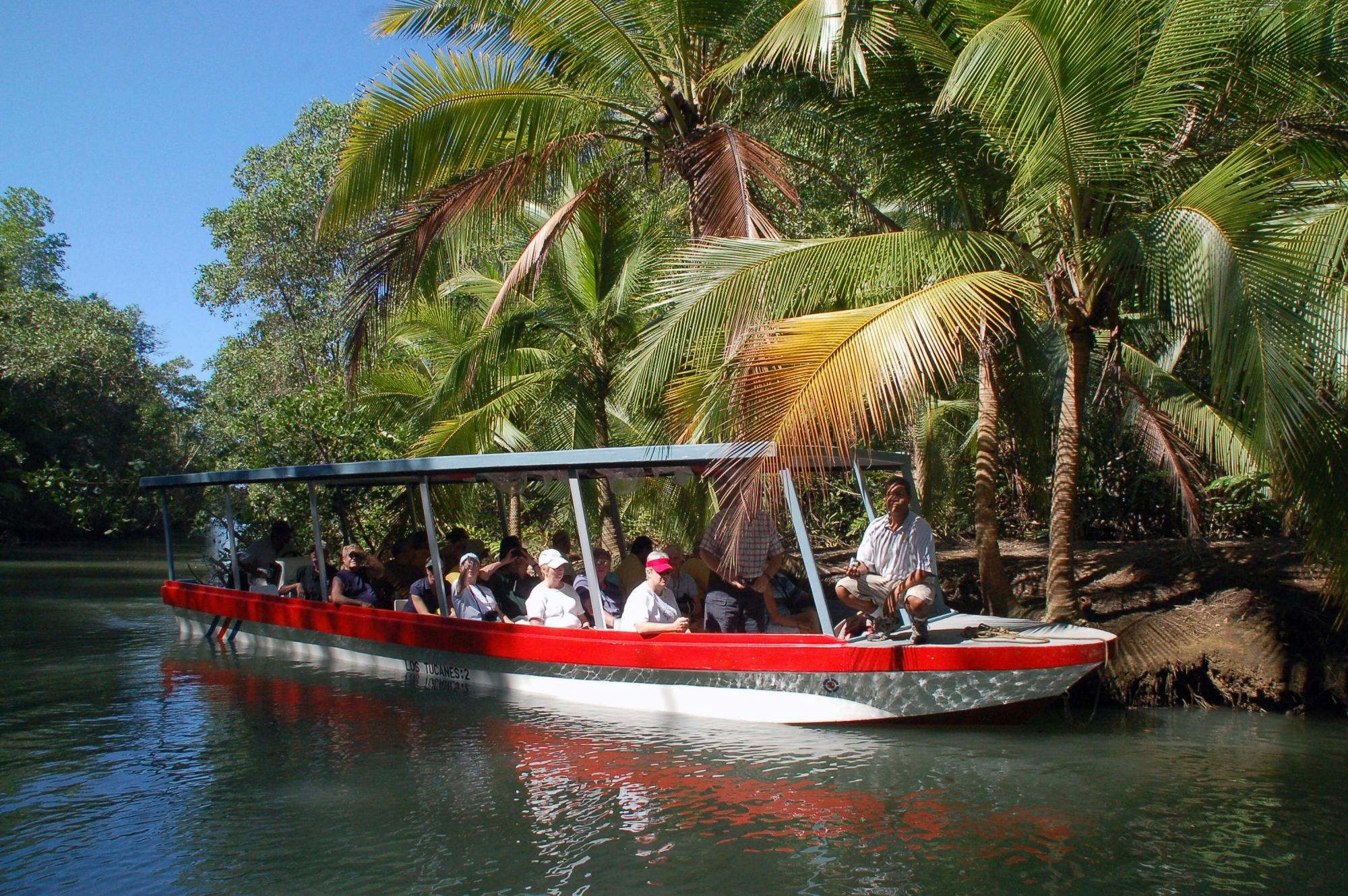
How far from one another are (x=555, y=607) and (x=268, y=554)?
18.9 feet

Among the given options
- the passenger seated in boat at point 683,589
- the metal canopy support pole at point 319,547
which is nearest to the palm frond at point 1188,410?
the passenger seated in boat at point 683,589

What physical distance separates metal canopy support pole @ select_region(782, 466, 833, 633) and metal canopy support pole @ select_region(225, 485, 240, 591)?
305 inches

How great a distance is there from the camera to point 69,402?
128ft

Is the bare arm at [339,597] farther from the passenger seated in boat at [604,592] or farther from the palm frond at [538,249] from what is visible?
the palm frond at [538,249]

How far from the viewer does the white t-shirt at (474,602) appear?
34.9 feet

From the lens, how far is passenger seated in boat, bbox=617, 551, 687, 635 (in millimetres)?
9047

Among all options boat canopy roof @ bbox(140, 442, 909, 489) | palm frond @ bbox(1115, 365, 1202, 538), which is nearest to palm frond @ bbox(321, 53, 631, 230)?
boat canopy roof @ bbox(140, 442, 909, 489)

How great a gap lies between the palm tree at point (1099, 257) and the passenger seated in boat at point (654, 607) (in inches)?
59.0

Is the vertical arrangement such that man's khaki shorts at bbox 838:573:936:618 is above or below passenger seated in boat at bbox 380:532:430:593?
below

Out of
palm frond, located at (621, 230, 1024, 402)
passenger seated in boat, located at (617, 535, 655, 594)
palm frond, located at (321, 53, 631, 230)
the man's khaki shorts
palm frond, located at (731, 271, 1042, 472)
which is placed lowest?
the man's khaki shorts

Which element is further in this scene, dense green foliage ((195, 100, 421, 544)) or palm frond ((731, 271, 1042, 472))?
dense green foliage ((195, 100, 421, 544))

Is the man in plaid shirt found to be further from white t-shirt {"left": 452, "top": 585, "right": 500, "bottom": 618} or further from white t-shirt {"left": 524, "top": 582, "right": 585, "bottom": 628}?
white t-shirt {"left": 452, "top": 585, "right": 500, "bottom": 618}

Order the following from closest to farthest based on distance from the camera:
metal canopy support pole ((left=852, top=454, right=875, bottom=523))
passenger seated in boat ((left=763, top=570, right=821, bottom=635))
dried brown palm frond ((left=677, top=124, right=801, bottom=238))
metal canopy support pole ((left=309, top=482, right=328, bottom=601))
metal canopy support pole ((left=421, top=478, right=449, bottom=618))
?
metal canopy support pole ((left=852, top=454, right=875, bottom=523)) → passenger seated in boat ((left=763, top=570, right=821, bottom=635)) → dried brown palm frond ((left=677, top=124, right=801, bottom=238)) → metal canopy support pole ((left=421, top=478, right=449, bottom=618)) → metal canopy support pole ((left=309, top=482, right=328, bottom=601))

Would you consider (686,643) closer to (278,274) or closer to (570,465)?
(570,465)
